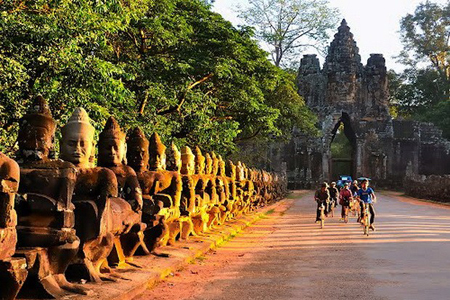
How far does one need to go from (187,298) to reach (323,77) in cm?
5208

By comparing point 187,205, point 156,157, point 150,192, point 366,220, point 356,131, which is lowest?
point 366,220

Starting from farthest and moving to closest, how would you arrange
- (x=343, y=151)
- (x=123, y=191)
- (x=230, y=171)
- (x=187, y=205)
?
(x=343, y=151)
(x=230, y=171)
(x=187, y=205)
(x=123, y=191)

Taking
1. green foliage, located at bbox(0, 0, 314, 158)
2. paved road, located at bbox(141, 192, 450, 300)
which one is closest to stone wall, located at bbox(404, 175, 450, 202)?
green foliage, located at bbox(0, 0, 314, 158)

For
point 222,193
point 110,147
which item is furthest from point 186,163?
point 110,147

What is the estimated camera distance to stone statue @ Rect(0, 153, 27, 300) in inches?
168

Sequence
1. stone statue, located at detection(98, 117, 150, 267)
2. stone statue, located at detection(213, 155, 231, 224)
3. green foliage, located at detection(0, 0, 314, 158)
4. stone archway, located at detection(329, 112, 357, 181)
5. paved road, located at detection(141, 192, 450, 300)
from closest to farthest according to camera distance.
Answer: paved road, located at detection(141, 192, 450, 300) < stone statue, located at detection(98, 117, 150, 267) < green foliage, located at detection(0, 0, 314, 158) < stone statue, located at detection(213, 155, 231, 224) < stone archway, located at detection(329, 112, 357, 181)

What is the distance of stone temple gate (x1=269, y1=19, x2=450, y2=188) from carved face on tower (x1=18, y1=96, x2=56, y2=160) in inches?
1875

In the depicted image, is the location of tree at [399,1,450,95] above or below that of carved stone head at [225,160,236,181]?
above

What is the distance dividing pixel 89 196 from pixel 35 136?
868 millimetres

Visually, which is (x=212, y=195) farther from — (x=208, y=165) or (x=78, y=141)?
(x=78, y=141)

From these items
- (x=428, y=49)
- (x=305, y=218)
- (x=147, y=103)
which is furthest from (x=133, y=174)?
(x=428, y=49)

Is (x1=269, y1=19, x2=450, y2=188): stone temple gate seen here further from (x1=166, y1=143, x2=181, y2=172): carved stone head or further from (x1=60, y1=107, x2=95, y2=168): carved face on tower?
(x1=60, y1=107, x2=95, y2=168): carved face on tower

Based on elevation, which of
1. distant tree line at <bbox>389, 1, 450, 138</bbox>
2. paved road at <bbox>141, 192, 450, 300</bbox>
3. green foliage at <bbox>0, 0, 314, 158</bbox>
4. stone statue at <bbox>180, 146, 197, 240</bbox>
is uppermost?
distant tree line at <bbox>389, 1, 450, 138</bbox>

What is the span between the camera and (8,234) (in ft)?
14.1
